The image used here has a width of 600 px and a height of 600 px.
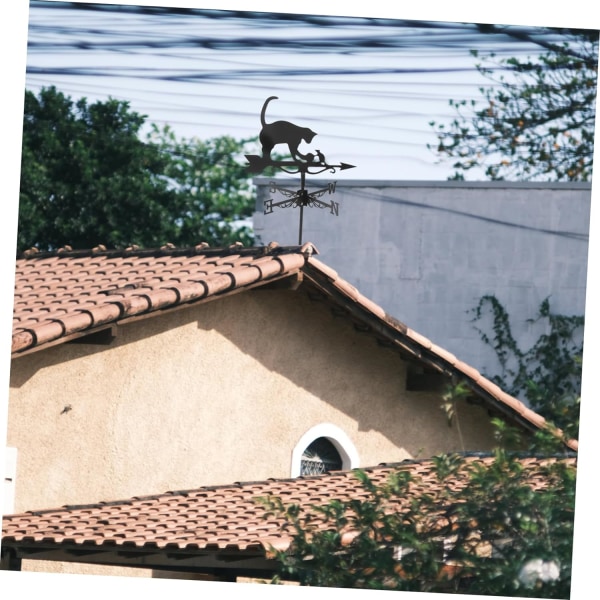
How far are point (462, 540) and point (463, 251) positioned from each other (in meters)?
12.0

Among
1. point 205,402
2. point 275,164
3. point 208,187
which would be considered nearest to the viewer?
point 205,402

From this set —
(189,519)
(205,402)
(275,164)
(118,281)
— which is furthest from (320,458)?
(275,164)

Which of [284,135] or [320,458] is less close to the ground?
[284,135]

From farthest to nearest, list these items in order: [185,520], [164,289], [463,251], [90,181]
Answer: [90,181] → [463,251] → [164,289] → [185,520]

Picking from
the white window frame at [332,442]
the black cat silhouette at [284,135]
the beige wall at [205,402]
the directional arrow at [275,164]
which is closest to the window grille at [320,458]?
the white window frame at [332,442]

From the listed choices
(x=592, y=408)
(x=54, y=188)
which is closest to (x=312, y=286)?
(x=592, y=408)

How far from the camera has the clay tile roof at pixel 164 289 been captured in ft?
32.4

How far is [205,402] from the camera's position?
11047mm

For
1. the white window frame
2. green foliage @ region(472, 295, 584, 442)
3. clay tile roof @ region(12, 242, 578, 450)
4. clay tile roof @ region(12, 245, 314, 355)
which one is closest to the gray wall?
green foliage @ region(472, 295, 584, 442)

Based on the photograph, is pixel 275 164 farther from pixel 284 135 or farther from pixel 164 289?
pixel 164 289

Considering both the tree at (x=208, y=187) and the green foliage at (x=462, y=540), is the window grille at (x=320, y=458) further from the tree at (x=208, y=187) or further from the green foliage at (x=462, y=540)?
the tree at (x=208, y=187)

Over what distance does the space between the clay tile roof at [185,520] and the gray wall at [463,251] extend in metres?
7.41

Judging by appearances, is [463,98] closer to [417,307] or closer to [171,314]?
[417,307]

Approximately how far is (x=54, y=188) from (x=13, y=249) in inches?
660
